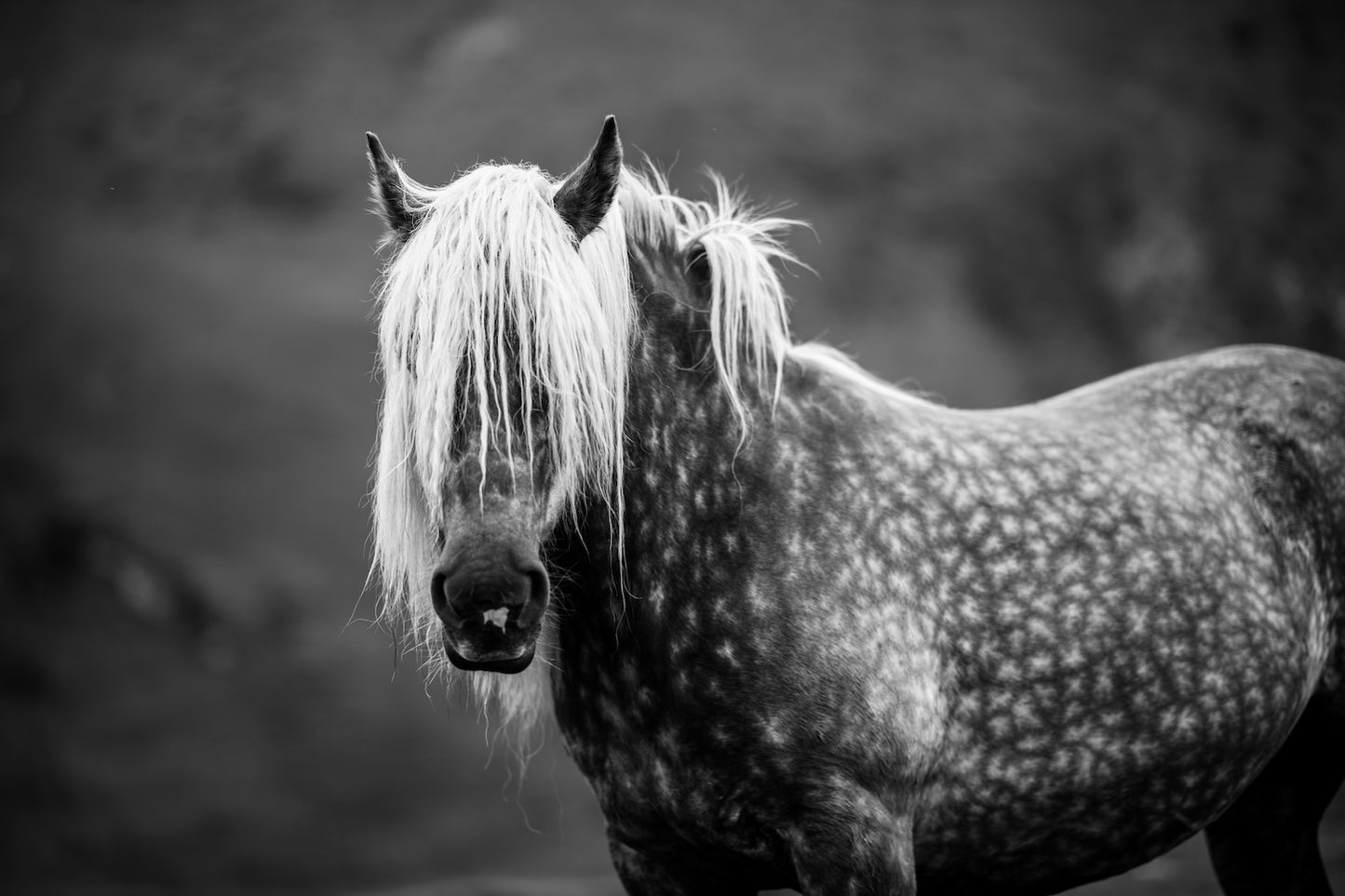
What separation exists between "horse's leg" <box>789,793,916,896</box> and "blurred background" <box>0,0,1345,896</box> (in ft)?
16.7

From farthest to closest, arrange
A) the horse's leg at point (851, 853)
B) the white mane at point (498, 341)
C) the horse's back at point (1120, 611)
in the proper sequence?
the horse's back at point (1120, 611), the horse's leg at point (851, 853), the white mane at point (498, 341)

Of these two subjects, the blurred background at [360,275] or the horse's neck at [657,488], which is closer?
the horse's neck at [657,488]

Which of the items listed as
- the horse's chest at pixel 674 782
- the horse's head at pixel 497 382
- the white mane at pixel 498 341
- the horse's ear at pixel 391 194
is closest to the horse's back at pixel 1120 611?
the horse's chest at pixel 674 782

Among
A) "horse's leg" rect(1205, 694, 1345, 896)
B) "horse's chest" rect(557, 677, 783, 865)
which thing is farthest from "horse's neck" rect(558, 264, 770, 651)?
"horse's leg" rect(1205, 694, 1345, 896)

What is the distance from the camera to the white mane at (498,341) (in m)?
2.16

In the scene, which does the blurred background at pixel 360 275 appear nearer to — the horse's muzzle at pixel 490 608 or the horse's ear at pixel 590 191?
the horse's ear at pixel 590 191

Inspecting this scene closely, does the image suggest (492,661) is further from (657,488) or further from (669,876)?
(669,876)

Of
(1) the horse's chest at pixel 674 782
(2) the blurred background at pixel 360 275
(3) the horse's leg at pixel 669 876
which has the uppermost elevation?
(2) the blurred background at pixel 360 275

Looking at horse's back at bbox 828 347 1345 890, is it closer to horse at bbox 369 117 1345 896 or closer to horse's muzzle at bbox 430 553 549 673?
horse at bbox 369 117 1345 896

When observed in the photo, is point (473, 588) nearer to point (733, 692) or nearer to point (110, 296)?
point (733, 692)

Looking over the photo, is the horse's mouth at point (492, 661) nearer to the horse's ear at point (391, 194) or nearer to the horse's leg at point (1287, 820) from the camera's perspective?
the horse's ear at point (391, 194)

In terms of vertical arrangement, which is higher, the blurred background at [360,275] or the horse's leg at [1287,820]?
the blurred background at [360,275]

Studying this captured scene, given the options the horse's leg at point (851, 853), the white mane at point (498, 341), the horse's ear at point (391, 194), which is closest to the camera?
the white mane at point (498, 341)

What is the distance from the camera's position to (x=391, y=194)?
2.44 meters
